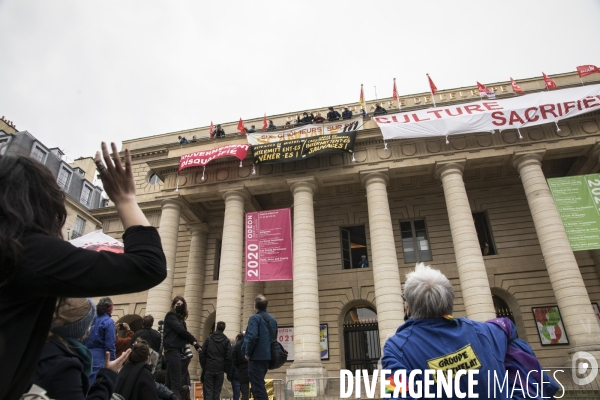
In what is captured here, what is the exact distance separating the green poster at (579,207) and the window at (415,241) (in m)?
6.47

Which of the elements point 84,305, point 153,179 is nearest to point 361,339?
point 153,179

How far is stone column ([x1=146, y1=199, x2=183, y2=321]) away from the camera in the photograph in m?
17.6

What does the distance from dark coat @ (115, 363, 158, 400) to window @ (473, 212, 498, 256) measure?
1905cm

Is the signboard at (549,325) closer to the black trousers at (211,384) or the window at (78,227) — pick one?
the black trousers at (211,384)

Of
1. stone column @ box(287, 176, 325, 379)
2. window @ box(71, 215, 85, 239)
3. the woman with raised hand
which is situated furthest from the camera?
window @ box(71, 215, 85, 239)

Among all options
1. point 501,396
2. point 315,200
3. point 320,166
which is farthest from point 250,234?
point 501,396

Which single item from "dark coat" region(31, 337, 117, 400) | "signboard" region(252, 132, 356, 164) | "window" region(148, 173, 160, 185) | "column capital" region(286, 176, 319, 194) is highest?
"window" region(148, 173, 160, 185)

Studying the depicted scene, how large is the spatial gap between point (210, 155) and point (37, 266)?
59.4 feet

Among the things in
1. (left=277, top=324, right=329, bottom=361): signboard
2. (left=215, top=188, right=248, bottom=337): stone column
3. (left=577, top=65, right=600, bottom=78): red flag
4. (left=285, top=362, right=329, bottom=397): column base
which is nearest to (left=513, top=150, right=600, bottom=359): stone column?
(left=577, top=65, right=600, bottom=78): red flag

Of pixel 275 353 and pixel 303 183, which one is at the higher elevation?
pixel 303 183

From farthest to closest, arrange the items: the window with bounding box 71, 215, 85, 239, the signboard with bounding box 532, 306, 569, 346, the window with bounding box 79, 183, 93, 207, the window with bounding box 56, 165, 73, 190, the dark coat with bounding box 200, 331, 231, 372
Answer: the window with bounding box 79, 183, 93, 207 < the window with bounding box 56, 165, 73, 190 < the window with bounding box 71, 215, 85, 239 < the signboard with bounding box 532, 306, 569, 346 < the dark coat with bounding box 200, 331, 231, 372

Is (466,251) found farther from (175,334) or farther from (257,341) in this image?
(175,334)

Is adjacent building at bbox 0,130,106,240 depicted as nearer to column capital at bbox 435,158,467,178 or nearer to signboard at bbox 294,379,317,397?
signboard at bbox 294,379,317,397

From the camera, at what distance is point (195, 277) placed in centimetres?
2178
